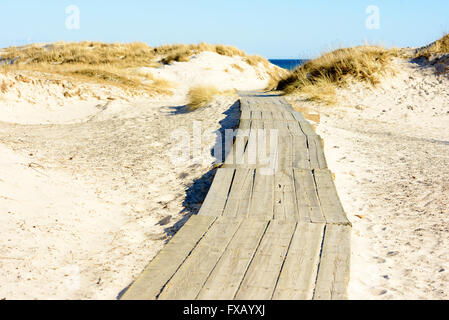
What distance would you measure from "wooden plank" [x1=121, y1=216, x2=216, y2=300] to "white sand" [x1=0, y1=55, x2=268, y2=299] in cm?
29

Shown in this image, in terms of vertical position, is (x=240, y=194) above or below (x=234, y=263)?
above

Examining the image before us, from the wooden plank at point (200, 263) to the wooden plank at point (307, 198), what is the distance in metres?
0.64

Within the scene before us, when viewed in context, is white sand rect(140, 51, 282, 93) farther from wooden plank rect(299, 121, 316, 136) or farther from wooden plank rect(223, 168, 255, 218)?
wooden plank rect(223, 168, 255, 218)

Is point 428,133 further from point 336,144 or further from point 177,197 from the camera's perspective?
point 177,197

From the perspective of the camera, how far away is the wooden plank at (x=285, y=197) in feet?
12.1

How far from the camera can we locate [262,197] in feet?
13.5

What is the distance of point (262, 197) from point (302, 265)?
4.42 feet

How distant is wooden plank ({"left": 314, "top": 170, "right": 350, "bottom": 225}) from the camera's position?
3.63 metres

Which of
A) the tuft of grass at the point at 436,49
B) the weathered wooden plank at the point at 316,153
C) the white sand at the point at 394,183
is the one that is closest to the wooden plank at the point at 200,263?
the white sand at the point at 394,183

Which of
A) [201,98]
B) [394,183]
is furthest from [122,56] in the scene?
[394,183]

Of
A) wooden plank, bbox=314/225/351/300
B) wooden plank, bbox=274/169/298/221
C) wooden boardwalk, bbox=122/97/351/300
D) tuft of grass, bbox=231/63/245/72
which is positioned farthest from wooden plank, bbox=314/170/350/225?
tuft of grass, bbox=231/63/245/72

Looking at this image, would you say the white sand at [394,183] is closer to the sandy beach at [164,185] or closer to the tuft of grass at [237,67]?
the sandy beach at [164,185]

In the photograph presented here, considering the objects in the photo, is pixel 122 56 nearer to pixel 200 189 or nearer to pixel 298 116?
pixel 298 116
